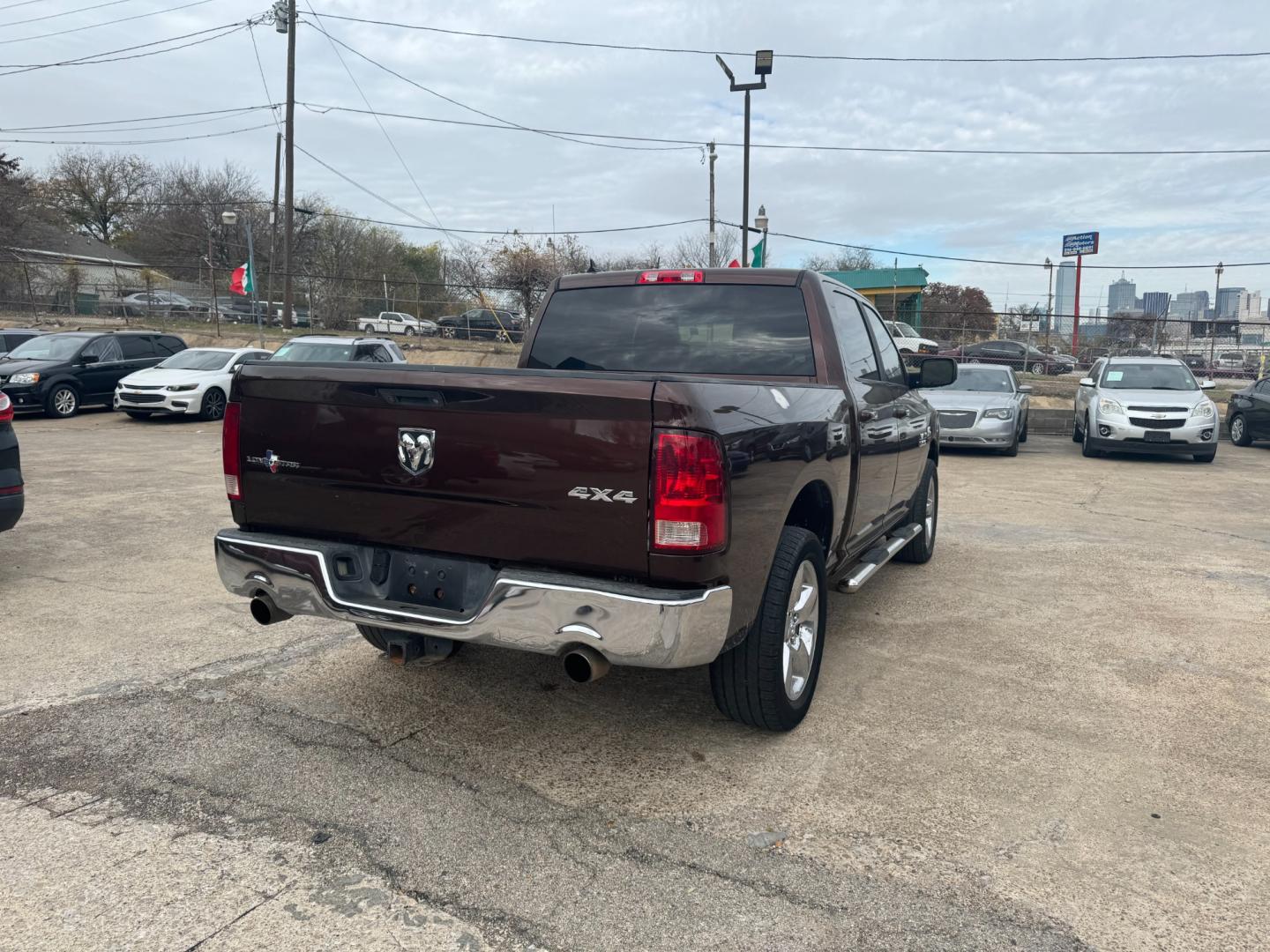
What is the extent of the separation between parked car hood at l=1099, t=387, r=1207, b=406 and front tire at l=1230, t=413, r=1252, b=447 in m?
3.05

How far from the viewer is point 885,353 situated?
5.80 metres

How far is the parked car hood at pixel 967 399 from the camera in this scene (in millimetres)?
14109

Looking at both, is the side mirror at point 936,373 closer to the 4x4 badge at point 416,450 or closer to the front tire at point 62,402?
the 4x4 badge at point 416,450

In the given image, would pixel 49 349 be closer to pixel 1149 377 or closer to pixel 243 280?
pixel 243 280

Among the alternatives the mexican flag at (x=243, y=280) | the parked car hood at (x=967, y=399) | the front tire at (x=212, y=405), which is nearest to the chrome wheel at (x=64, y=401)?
the front tire at (x=212, y=405)

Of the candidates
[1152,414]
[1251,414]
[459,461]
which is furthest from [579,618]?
[1251,414]

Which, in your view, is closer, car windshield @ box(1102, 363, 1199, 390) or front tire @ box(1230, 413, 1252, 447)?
car windshield @ box(1102, 363, 1199, 390)

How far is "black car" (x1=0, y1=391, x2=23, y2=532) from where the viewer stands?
225 inches

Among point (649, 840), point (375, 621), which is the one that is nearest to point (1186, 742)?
point (649, 840)

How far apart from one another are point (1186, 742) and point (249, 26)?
32.8 m

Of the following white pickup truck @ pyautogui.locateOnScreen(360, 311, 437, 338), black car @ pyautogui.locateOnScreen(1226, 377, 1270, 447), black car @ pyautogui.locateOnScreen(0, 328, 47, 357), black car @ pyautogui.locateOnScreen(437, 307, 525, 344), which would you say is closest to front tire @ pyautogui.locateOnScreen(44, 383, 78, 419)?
black car @ pyautogui.locateOnScreen(0, 328, 47, 357)

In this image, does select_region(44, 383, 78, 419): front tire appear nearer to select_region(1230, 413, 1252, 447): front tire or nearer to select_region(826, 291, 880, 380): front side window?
select_region(826, 291, 880, 380): front side window

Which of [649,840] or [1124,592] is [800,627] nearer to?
[649,840]

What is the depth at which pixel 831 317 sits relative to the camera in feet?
15.2
